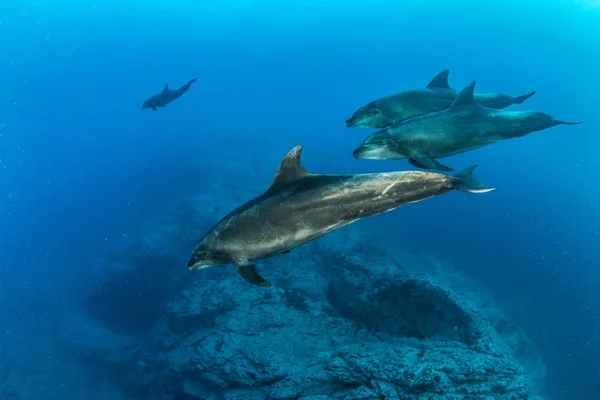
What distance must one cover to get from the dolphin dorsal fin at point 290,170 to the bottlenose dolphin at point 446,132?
103 cm

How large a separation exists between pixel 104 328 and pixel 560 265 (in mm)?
31925

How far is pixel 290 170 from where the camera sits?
9.15 ft

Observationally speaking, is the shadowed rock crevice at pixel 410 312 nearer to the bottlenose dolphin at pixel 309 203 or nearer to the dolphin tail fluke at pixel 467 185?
the dolphin tail fluke at pixel 467 185

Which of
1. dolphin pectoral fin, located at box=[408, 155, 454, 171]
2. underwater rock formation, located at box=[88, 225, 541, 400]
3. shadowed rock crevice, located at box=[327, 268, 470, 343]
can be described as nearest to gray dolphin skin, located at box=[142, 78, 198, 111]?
underwater rock formation, located at box=[88, 225, 541, 400]

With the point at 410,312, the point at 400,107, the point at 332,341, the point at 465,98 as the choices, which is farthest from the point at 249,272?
the point at 410,312

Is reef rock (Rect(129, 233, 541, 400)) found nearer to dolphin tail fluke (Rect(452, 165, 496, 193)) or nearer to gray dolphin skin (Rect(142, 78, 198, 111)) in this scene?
dolphin tail fluke (Rect(452, 165, 496, 193))

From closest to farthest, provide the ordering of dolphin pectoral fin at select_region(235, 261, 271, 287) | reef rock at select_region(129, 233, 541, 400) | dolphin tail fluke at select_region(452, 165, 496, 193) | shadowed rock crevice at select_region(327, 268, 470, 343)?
dolphin tail fluke at select_region(452, 165, 496, 193) → dolphin pectoral fin at select_region(235, 261, 271, 287) → reef rock at select_region(129, 233, 541, 400) → shadowed rock crevice at select_region(327, 268, 470, 343)

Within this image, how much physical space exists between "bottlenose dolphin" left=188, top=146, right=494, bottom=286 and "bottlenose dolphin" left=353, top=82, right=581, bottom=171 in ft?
3.57

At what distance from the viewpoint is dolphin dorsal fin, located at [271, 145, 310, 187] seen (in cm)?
278

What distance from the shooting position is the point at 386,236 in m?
25.7

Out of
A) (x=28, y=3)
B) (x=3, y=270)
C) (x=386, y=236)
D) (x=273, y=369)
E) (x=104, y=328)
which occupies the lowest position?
(x=273, y=369)

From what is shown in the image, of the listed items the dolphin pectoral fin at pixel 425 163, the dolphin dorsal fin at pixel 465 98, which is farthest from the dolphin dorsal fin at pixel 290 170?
the dolphin dorsal fin at pixel 465 98

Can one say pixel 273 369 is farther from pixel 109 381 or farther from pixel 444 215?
pixel 444 215

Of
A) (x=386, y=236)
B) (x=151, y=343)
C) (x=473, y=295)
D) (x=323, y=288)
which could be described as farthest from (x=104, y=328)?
(x=473, y=295)
